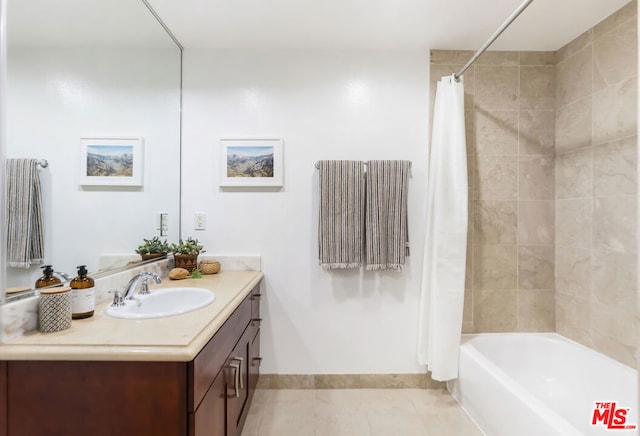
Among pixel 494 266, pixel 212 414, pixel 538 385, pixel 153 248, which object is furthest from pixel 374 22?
pixel 538 385

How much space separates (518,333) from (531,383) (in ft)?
1.02

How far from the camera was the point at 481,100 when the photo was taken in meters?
2.17

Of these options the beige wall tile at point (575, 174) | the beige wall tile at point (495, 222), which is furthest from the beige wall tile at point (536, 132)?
the beige wall tile at point (495, 222)

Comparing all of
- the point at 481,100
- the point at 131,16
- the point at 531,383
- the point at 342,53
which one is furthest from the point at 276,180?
the point at 531,383

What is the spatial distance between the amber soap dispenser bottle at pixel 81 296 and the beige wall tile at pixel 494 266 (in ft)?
7.18

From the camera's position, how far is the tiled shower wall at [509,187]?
217cm

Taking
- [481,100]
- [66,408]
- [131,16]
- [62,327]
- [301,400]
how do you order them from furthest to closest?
[481,100] → [301,400] → [131,16] → [62,327] → [66,408]

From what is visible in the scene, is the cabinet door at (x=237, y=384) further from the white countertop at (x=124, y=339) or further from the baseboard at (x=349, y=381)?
→ the baseboard at (x=349, y=381)

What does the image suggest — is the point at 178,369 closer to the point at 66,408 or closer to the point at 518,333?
the point at 66,408

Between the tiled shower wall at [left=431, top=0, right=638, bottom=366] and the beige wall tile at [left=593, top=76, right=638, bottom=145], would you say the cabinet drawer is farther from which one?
the beige wall tile at [left=593, top=76, right=638, bottom=145]

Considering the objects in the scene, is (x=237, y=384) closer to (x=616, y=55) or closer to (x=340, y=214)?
(x=340, y=214)

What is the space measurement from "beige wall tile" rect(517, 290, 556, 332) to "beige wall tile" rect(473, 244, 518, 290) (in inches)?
5.0

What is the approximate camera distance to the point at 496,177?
2172mm

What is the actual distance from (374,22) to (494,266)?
70.0 inches
